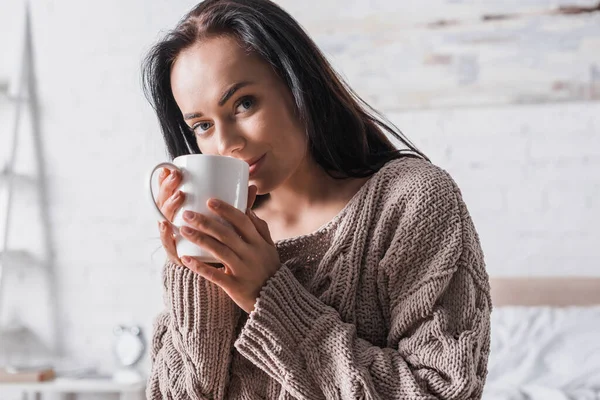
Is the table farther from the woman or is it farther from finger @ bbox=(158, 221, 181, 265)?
finger @ bbox=(158, 221, 181, 265)

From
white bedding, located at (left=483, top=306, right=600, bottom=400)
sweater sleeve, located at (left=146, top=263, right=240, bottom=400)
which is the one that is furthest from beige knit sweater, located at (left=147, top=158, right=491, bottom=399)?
white bedding, located at (left=483, top=306, right=600, bottom=400)

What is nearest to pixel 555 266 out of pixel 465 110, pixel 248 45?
pixel 465 110

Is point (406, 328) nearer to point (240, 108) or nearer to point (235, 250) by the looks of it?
point (235, 250)

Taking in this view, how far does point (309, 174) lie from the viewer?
3.32 ft

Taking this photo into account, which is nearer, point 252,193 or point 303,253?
point 252,193

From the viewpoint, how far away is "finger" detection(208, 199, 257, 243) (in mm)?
710

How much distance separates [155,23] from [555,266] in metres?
1.75

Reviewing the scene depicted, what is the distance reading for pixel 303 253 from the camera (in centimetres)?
93

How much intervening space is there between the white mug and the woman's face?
0.13 m

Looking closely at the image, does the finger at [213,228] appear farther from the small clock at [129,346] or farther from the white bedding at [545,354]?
the small clock at [129,346]

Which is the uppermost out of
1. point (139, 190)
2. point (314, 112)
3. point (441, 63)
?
point (314, 112)

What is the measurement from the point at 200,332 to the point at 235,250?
0.17 m

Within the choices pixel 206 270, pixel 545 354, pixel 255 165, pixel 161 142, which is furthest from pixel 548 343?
pixel 161 142

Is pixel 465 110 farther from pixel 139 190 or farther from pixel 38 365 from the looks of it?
pixel 38 365
